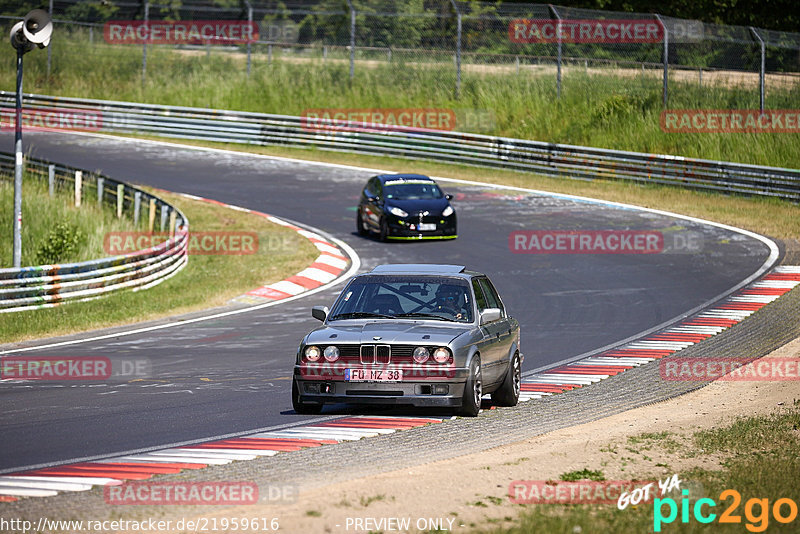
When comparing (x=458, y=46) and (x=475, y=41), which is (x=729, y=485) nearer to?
(x=475, y=41)

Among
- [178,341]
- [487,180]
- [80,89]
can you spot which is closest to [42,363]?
[178,341]

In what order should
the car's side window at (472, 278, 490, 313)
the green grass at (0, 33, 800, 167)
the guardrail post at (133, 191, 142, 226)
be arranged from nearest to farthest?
1. the car's side window at (472, 278, 490, 313)
2. the guardrail post at (133, 191, 142, 226)
3. the green grass at (0, 33, 800, 167)

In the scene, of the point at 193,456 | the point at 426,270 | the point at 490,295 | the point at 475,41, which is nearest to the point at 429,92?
the point at 475,41

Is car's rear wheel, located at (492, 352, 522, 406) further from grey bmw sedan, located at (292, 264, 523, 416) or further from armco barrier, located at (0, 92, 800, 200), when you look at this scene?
armco barrier, located at (0, 92, 800, 200)

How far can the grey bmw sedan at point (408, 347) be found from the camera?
37.5 ft

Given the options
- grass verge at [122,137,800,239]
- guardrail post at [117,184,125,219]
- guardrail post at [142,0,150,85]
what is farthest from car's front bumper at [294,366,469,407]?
guardrail post at [142,0,150,85]

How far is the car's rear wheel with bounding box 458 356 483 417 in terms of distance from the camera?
1155cm

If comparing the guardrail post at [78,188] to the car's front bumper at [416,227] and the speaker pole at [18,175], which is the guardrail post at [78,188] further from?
the speaker pole at [18,175]

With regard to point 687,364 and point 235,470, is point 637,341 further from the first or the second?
point 235,470

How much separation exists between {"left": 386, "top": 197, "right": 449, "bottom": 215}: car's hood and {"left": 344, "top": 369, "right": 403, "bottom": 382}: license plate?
17.0 metres

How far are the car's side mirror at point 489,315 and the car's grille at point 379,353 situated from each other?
924mm

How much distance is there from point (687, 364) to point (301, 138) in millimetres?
28205

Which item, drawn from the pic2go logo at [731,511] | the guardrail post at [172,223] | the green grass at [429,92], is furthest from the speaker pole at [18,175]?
the green grass at [429,92]

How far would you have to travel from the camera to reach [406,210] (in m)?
28.5
